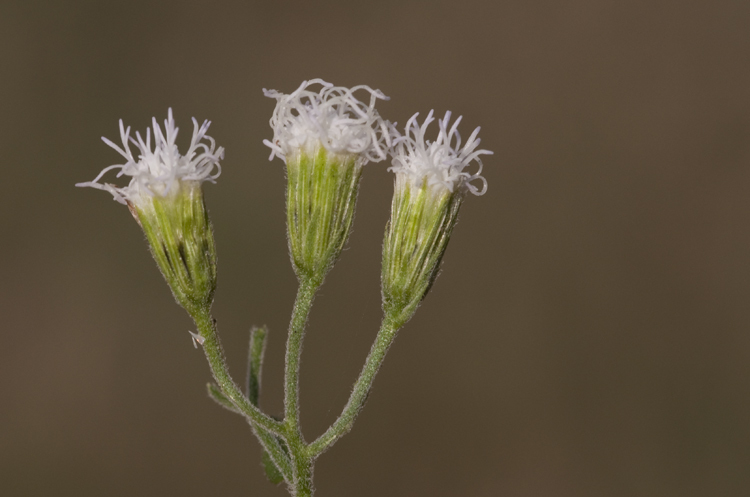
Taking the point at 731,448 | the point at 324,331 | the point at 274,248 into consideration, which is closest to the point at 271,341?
the point at 324,331

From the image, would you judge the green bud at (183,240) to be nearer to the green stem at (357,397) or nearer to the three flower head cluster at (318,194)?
the three flower head cluster at (318,194)

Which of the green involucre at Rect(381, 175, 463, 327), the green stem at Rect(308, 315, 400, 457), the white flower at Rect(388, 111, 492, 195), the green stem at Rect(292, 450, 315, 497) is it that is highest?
the white flower at Rect(388, 111, 492, 195)

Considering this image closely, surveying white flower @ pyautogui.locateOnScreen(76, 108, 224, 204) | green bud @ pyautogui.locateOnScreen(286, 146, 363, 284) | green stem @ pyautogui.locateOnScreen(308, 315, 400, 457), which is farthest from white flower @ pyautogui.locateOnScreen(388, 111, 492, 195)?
white flower @ pyautogui.locateOnScreen(76, 108, 224, 204)

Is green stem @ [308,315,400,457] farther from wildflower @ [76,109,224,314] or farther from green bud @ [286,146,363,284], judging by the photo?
wildflower @ [76,109,224,314]

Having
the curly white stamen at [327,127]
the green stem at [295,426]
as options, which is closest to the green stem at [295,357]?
the green stem at [295,426]

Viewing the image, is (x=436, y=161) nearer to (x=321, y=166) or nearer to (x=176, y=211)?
(x=321, y=166)

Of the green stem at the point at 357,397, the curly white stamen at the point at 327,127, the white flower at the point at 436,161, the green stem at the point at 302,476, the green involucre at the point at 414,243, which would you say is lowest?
the green stem at the point at 302,476
